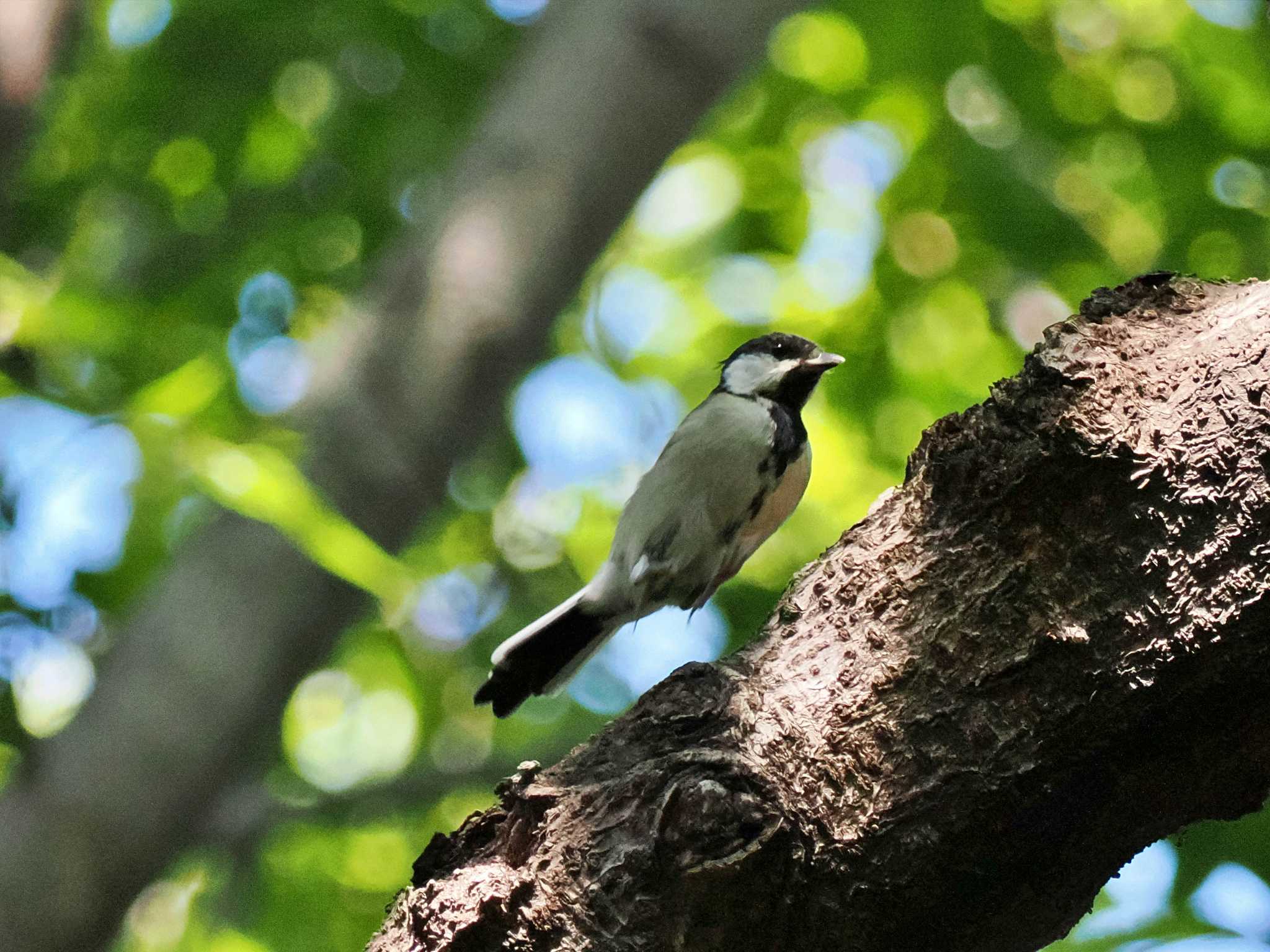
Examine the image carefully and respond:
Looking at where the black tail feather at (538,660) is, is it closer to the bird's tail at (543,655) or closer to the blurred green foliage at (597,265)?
the bird's tail at (543,655)

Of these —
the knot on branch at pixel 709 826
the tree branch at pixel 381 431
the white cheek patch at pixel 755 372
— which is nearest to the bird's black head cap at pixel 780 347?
the white cheek patch at pixel 755 372

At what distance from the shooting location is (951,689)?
210 centimetres

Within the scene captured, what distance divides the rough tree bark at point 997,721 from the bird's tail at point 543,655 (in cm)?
195

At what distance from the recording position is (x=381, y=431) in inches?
147

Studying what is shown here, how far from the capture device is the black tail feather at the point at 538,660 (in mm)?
4195

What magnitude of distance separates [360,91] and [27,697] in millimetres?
3783

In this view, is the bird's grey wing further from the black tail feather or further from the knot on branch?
the knot on branch

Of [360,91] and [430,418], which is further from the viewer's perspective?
[360,91]

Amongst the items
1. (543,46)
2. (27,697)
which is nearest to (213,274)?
(27,697)

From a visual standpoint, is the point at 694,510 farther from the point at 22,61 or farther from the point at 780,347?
Answer: the point at 22,61

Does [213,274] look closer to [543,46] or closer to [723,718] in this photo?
[543,46]

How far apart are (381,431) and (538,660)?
3.73 ft

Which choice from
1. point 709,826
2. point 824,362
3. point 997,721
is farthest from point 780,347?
point 709,826

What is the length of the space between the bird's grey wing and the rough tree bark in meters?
2.31
